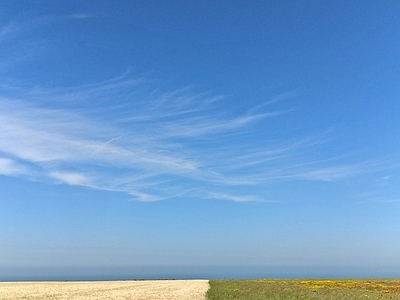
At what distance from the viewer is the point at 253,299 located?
4253 centimetres

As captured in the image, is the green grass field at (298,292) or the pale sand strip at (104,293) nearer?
the green grass field at (298,292)

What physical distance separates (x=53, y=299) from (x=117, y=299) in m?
8.21

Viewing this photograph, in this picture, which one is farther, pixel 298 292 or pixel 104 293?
pixel 104 293

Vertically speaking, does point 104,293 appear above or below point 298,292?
above

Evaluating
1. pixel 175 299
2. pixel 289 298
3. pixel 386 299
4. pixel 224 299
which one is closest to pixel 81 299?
pixel 175 299

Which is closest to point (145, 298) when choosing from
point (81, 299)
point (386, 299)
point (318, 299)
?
point (81, 299)

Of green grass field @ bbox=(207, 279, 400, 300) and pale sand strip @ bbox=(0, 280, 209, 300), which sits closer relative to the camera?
green grass field @ bbox=(207, 279, 400, 300)

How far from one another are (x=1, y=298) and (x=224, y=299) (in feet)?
93.1

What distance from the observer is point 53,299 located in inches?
1874

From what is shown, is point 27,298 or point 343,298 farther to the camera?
point 27,298

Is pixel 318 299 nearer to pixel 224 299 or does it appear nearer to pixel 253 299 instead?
pixel 253 299

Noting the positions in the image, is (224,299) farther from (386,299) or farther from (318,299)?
(386,299)

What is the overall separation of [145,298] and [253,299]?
14182 millimetres

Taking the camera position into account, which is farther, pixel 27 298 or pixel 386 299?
pixel 27 298
